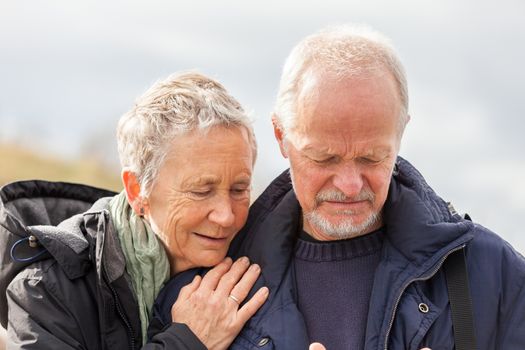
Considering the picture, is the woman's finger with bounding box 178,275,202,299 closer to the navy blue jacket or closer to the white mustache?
the navy blue jacket

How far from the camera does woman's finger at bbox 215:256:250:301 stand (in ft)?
10.5

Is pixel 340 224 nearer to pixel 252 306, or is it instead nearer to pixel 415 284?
pixel 415 284

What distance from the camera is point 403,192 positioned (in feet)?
10.3

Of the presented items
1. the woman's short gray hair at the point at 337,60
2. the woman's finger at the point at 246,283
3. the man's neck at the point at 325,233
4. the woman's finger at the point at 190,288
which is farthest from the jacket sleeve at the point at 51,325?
the woman's short gray hair at the point at 337,60

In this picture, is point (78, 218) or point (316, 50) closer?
point (316, 50)

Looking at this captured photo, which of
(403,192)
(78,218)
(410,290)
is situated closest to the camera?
(410,290)

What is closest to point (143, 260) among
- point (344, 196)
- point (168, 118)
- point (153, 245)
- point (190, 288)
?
point (153, 245)

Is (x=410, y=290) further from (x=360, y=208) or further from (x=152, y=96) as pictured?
(x=152, y=96)

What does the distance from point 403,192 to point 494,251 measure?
0.38 metres

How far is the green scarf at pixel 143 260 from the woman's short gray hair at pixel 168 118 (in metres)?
0.15

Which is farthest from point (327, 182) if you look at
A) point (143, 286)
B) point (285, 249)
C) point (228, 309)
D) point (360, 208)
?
point (143, 286)

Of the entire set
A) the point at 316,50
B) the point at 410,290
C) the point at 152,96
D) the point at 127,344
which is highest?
the point at 316,50

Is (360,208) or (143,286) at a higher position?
(360,208)

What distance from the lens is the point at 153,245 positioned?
10.7ft
